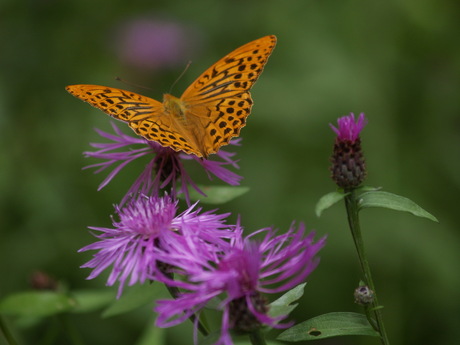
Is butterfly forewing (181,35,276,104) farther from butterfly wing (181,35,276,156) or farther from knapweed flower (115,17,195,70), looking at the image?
knapweed flower (115,17,195,70)

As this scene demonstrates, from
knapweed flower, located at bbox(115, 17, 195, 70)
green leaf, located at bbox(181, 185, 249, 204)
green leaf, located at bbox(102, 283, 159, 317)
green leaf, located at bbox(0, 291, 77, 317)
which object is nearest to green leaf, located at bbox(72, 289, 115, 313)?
green leaf, located at bbox(0, 291, 77, 317)

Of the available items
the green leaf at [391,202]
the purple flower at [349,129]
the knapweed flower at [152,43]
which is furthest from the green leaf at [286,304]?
the knapweed flower at [152,43]

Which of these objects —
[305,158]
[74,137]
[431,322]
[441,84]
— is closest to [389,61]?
[441,84]

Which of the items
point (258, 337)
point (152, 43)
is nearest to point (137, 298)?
point (258, 337)

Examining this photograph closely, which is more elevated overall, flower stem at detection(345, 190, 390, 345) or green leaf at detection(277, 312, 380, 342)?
flower stem at detection(345, 190, 390, 345)

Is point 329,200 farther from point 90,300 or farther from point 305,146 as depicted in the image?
point 305,146

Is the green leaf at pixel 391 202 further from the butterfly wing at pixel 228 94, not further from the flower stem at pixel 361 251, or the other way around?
the butterfly wing at pixel 228 94

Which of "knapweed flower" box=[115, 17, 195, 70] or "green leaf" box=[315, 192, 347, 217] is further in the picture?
"knapweed flower" box=[115, 17, 195, 70]
